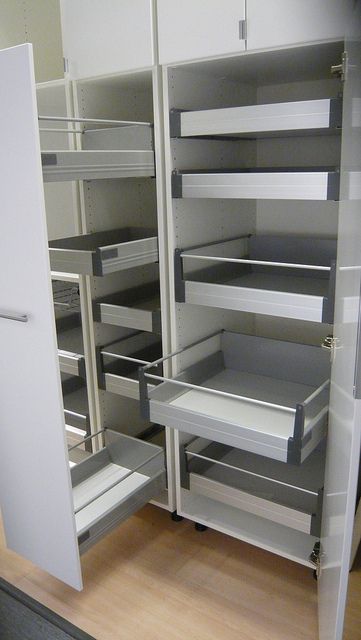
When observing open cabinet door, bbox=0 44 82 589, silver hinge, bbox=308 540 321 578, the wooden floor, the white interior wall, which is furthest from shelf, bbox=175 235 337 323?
the white interior wall

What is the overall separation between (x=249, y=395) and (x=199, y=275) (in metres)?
0.50

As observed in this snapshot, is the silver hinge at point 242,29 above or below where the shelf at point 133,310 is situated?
above

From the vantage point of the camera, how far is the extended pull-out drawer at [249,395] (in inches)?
66.6

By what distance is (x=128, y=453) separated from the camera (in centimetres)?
232

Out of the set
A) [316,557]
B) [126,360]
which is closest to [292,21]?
[126,360]

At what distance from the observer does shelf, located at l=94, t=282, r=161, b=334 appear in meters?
2.09

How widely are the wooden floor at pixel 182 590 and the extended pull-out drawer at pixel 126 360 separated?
61 cm

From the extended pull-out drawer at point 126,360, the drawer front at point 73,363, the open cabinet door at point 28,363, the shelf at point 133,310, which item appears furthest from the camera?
the drawer front at point 73,363

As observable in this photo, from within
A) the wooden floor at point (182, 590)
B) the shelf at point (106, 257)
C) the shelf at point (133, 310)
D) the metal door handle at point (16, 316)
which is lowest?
the wooden floor at point (182, 590)

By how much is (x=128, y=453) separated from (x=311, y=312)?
42.5 inches

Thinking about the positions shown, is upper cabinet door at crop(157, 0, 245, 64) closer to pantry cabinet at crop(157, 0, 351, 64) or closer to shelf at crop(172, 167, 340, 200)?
pantry cabinet at crop(157, 0, 351, 64)

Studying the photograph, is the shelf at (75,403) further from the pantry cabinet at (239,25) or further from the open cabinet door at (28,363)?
the pantry cabinet at (239,25)

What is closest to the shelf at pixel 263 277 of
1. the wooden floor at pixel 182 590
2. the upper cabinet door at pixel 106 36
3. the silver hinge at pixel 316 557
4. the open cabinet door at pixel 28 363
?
the open cabinet door at pixel 28 363

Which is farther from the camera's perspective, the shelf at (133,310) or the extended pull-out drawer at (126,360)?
the extended pull-out drawer at (126,360)
